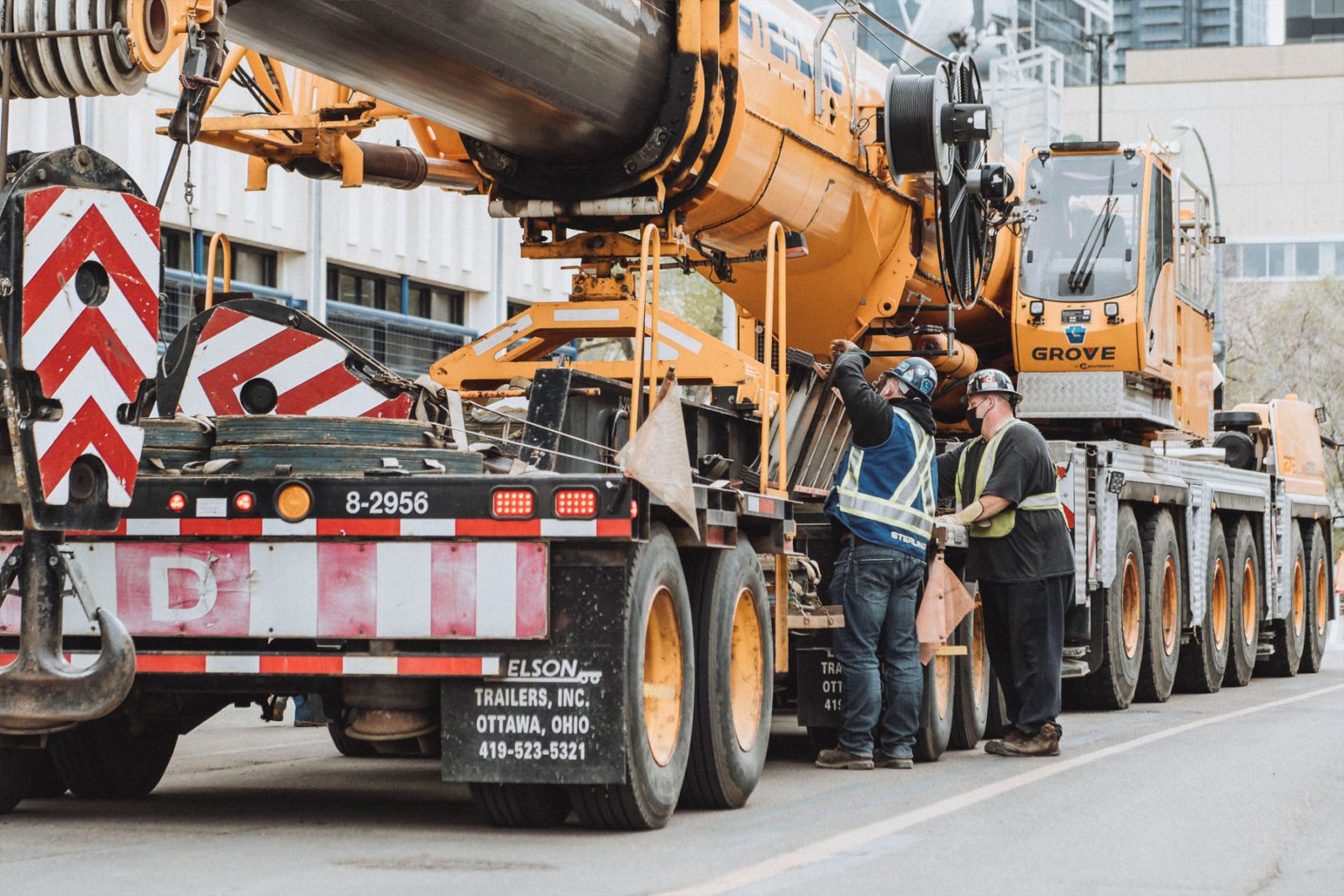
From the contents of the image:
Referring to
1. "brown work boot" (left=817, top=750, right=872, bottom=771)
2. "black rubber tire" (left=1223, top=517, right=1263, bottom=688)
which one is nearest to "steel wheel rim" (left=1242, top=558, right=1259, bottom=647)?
"black rubber tire" (left=1223, top=517, right=1263, bottom=688)

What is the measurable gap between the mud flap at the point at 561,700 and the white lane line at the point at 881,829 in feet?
2.22

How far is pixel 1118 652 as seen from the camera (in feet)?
48.0

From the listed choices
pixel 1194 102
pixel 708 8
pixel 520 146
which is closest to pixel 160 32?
pixel 520 146

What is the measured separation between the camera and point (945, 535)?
10922mm

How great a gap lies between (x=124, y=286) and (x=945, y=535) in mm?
5477

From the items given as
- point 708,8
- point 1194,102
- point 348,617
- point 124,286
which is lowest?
point 348,617

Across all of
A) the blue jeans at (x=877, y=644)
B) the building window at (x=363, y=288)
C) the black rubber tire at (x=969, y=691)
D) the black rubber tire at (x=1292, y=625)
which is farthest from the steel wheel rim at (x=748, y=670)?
the building window at (x=363, y=288)

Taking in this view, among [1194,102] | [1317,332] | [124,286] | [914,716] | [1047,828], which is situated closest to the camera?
[124,286]

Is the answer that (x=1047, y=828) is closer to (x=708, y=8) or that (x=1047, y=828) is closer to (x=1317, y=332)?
(x=708, y=8)

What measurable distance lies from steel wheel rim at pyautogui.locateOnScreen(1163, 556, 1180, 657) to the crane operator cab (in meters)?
1.15

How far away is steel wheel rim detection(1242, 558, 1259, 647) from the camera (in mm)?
18469

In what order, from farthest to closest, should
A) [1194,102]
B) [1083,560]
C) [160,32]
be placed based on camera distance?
[1194,102] < [1083,560] < [160,32]

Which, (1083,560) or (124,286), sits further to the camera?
(1083,560)

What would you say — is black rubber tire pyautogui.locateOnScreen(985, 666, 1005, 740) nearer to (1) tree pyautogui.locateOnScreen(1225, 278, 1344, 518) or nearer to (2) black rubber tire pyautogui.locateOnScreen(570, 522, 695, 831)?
(2) black rubber tire pyautogui.locateOnScreen(570, 522, 695, 831)
